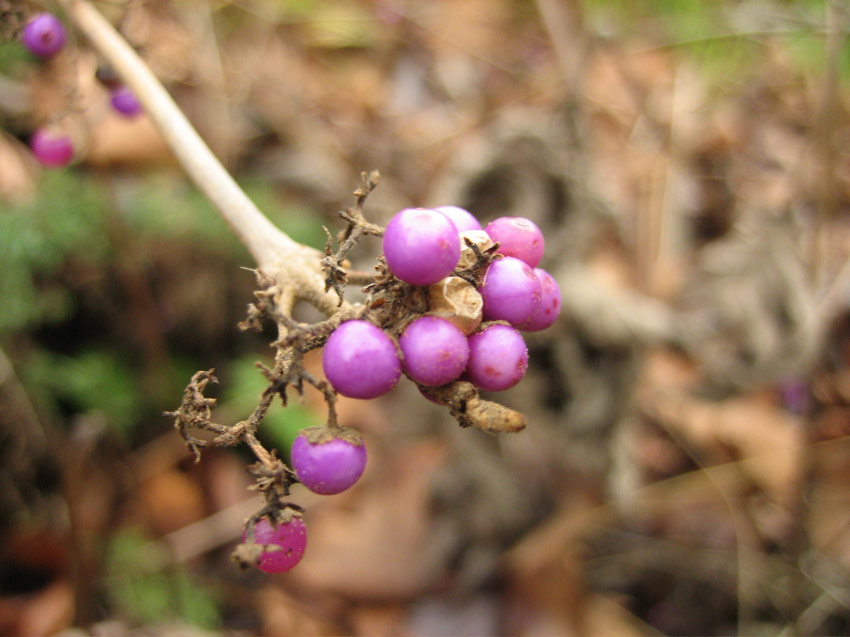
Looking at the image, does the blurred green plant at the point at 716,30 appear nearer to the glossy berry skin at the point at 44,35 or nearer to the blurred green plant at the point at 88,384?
the glossy berry skin at the point at 44,35

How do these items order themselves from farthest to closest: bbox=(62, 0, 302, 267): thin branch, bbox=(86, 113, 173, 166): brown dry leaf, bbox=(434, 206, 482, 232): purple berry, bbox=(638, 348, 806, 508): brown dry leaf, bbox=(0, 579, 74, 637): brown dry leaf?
bbox=(86, 113, 173, 166): brown dry leaf → bbox=(638, 348, 806, 508): brown dry leaf → bbox=(0, 579, 74, 637): brown dry leaf → bbox=(62, 0, 302, 267): thin branch → bbox=(434, 206, 482, 232): purple berry

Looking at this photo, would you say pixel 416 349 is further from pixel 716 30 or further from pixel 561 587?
pixel 716 30

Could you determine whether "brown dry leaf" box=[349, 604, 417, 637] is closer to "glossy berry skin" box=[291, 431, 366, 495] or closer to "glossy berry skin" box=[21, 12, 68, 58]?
"glossy berry skin" box=[291, 431, 366, 495]

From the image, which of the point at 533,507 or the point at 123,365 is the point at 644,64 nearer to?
the point at 533,507

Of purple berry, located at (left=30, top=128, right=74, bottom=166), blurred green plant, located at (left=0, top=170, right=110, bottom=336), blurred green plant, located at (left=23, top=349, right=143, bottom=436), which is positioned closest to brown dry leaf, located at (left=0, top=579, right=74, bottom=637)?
blurred green plant, located at (left=23, top=349, right=143, bottom=436)

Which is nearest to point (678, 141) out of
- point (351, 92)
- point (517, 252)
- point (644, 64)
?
point (644, 64)

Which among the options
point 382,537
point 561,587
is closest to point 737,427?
point 561,587

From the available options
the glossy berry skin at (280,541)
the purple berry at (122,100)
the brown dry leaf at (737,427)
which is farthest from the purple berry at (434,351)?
the brown dry leaf at (737,427)
